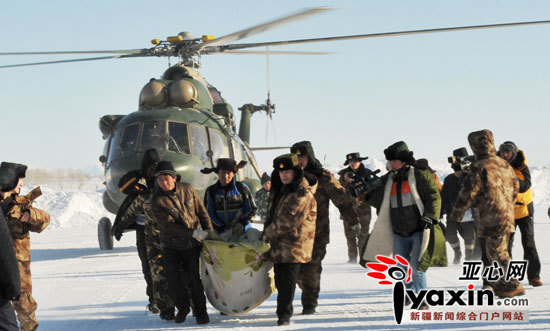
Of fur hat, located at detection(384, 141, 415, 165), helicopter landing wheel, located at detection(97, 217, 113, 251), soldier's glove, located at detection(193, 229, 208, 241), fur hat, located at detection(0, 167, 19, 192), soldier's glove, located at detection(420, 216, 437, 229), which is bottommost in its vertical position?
helicopter landing wheel, located at detection(97, 217, 113, 251)

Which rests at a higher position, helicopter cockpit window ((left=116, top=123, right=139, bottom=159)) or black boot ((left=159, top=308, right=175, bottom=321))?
helicopter cockpit window ((left=116, top=123, right=139, bottom=159))

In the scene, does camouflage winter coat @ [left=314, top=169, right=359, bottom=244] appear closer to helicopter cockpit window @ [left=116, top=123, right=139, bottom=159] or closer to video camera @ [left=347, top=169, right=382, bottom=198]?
video camera @ [left=347, top=169, right=382, bottom=198]

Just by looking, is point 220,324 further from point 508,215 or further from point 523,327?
point 508,215

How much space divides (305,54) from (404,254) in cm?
659

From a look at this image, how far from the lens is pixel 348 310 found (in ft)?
21.8

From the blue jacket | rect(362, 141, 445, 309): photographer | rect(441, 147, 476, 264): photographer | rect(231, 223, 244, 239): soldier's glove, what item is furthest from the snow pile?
rect(362, 141, 445, 309): photographer

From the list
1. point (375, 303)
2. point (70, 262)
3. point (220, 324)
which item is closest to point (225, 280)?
point (220, 324)

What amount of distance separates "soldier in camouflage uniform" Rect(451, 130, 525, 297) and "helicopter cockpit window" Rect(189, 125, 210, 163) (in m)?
6.90

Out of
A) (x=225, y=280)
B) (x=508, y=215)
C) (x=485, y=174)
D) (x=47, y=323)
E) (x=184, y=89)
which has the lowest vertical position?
(x=47, y=323)

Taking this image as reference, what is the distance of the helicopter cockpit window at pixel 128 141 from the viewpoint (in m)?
12.5

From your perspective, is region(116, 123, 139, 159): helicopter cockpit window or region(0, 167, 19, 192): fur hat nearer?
region(0, 167, 19, 192): fur hat

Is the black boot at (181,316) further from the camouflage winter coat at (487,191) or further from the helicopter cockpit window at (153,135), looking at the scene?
the helicopter cockpit window at (153,135)

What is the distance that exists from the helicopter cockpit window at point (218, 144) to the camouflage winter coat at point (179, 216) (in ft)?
21.5

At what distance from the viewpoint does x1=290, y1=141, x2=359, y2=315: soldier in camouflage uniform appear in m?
6.67
